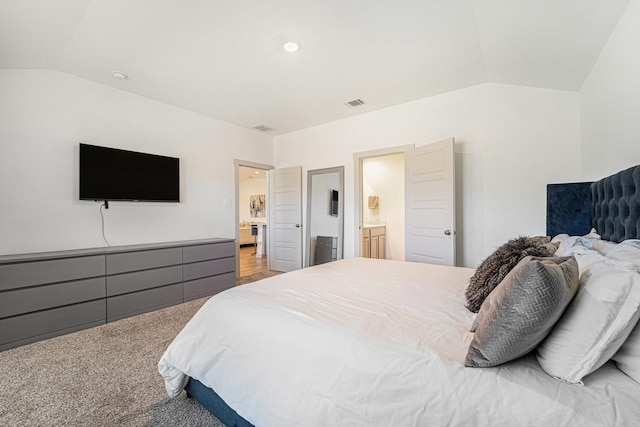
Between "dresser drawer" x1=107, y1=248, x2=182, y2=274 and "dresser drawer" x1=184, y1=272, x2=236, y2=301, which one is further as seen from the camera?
"dresser drawer" x1=184, y1=272, x2=236, y2=301

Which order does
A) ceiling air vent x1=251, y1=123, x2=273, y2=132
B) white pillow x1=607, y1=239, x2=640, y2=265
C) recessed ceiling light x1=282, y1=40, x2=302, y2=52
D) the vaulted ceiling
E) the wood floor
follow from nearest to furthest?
white pillow x1=607, y1=239, x2=640, y2=265
the vaulted ceiling
recessed ceiling light x1=282, y1=40, x2=302, y2=52
ceiling air vent x1=251, y1=123, x2=273, y2=132
the wood floor

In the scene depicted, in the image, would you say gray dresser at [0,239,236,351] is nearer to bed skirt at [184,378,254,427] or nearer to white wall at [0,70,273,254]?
white wall at [0,70,273,254]

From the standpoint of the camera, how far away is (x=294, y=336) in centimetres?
115

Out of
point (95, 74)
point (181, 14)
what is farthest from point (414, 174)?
point (95, 74)

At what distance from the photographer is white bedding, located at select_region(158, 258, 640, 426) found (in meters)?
0.76

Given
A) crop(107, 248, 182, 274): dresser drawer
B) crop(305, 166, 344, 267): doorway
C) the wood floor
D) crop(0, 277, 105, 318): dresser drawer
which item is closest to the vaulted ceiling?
crop(305, 166, 344, 267): doorway

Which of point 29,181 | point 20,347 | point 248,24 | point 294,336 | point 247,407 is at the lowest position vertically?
point 20,347

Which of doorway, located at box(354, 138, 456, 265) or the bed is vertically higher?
doorway, located at box(354, 138, 456, 265)

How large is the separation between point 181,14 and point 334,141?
114 inches

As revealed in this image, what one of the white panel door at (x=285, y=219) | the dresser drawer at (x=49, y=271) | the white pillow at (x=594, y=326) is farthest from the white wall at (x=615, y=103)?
the dresser drawer at (x=49, y=271)

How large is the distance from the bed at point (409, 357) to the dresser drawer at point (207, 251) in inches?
86.1

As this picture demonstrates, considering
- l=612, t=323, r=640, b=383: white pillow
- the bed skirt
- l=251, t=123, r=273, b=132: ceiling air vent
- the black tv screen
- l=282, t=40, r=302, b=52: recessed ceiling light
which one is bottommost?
the bed skirt

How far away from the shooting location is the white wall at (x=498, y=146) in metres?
2.90

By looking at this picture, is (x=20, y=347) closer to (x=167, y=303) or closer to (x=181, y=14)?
(x=167, y=303)
